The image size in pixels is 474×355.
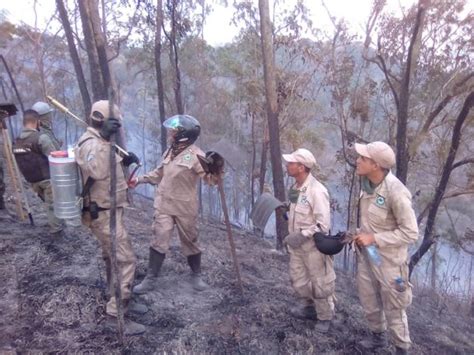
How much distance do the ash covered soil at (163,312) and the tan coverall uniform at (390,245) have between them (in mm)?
716

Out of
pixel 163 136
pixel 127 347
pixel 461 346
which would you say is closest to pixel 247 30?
pixel 163 136

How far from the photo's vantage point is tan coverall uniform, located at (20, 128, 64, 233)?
5609mm

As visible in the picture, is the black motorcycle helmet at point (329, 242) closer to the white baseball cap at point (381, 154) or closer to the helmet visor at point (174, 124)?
the white baseball cap at point (381, 154)

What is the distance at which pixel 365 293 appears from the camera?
390 centimetres

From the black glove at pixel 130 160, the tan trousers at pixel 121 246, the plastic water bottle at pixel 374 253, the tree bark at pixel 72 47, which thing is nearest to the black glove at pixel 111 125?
the black glove at pixel 130 160

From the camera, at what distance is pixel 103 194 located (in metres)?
3.82

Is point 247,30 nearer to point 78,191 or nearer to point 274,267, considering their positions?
point 274,267

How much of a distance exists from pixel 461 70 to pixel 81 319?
38.0ft

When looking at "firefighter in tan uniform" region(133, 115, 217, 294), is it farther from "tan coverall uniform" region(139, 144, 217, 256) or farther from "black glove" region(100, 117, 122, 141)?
"black glove" region(100, 117, 122, 141)

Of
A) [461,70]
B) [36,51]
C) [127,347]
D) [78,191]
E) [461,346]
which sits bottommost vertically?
[461,346]

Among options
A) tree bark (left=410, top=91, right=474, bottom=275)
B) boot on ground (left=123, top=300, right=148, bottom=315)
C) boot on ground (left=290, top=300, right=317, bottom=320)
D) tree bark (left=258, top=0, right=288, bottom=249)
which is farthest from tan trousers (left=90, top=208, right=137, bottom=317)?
tree bark (left=410, top=91, right=474, bottom=275)

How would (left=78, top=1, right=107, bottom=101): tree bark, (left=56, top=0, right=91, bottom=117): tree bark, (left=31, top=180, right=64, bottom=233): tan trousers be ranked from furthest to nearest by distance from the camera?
(left=56, top=0, right=91, bottom=117): tree bark
(left=78, top=1, right=107, bottom=101): tree bark
(left=31, top=180, right=64, bottom=233): tan trousers

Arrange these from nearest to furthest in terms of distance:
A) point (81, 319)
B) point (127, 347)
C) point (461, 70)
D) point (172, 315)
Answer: point (127, 347) → point (81, 319) → point (172, 315) → point (461, 70)

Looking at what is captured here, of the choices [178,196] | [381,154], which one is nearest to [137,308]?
[178,196]
